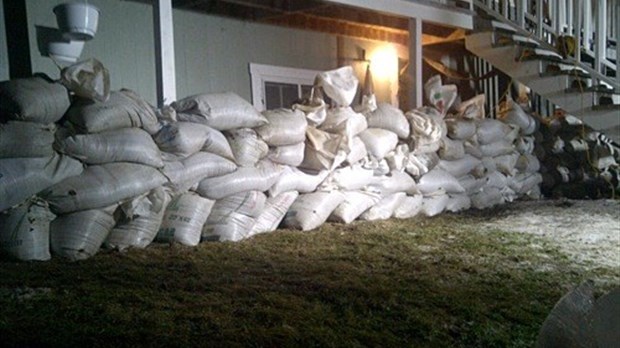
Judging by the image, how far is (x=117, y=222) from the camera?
3209mm

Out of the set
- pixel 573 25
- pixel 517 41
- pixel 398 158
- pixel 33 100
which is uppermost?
pixel 573 25

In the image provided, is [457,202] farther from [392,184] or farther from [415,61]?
[415,61]

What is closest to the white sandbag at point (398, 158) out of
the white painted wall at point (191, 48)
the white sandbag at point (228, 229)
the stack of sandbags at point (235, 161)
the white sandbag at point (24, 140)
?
the stack of sandbags at point (235, 161)

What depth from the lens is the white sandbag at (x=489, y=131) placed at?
5.73 m

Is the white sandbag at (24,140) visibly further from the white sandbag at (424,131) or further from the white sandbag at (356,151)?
the white sandbag at (424,131)

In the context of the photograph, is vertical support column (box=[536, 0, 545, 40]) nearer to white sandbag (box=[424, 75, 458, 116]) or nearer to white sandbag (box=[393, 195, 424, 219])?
white sandbag (box=[424, 75, 458, 116])

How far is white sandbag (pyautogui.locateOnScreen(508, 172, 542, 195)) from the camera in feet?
20.9

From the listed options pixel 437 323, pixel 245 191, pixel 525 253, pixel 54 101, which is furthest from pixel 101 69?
pixel 525 253

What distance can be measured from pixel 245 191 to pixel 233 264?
90 cm

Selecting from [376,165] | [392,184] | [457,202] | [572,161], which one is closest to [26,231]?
[376,165]

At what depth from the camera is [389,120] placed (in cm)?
480

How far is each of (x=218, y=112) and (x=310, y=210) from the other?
1.02 meters

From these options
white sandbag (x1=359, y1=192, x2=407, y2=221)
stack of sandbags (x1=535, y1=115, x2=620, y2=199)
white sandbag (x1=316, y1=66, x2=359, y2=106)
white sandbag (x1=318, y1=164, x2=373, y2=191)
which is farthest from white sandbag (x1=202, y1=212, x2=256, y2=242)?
stack of sandbags (x1=535, y1=115, x2=620, y2=199)

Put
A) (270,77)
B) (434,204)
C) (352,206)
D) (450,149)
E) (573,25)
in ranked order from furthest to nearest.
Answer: (573,25) → (270,77) → (450,149) → (434,204) → (352,206)
